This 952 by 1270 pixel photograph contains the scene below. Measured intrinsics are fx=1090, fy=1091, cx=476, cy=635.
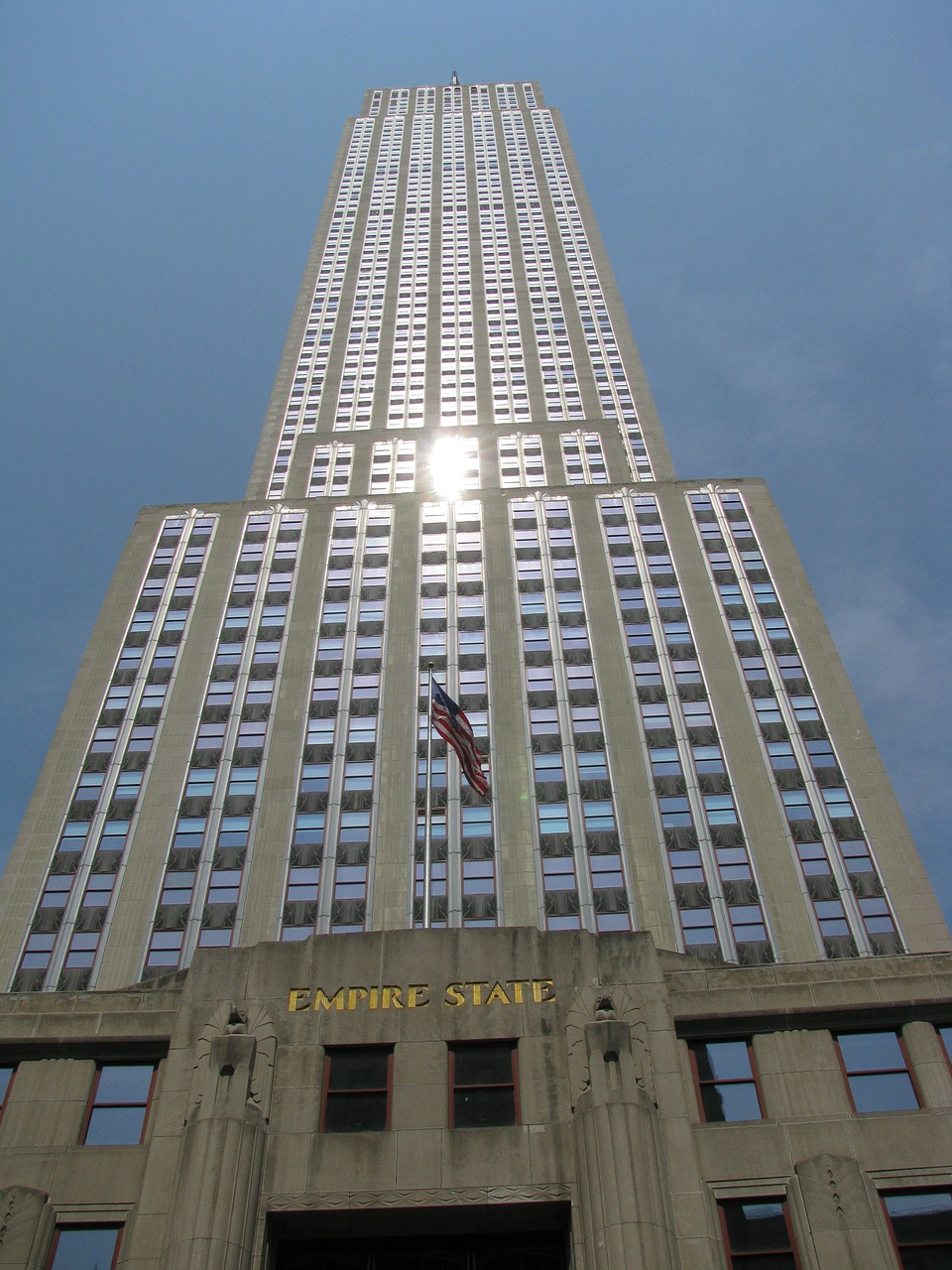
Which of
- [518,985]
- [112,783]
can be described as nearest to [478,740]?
[112,783]

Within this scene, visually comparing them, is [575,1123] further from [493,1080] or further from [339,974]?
[339,974]

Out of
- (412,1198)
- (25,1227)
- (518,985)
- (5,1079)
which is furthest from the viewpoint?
(518,985)

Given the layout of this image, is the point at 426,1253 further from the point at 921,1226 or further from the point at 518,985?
the point at 921,1226

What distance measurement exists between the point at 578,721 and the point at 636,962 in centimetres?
4105

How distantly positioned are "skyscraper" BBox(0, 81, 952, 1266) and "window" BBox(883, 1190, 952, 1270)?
0.31 metres

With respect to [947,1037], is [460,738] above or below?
above

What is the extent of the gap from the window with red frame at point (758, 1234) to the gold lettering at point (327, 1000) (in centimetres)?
1011

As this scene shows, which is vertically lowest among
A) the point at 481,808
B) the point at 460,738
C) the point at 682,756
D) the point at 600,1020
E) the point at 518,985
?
the point at 600,1020

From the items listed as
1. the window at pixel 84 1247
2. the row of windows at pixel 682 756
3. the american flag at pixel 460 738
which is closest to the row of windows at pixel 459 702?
the american flag at pixel 460 738

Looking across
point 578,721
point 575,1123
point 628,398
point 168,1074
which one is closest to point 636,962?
point 575,1123

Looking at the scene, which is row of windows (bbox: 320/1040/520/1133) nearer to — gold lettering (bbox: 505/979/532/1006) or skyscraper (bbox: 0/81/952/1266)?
skyscraper (bbox: 0/81/952/1266)

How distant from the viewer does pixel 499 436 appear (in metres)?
108

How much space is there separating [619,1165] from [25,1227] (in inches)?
520

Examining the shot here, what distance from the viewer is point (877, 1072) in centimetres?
2655
